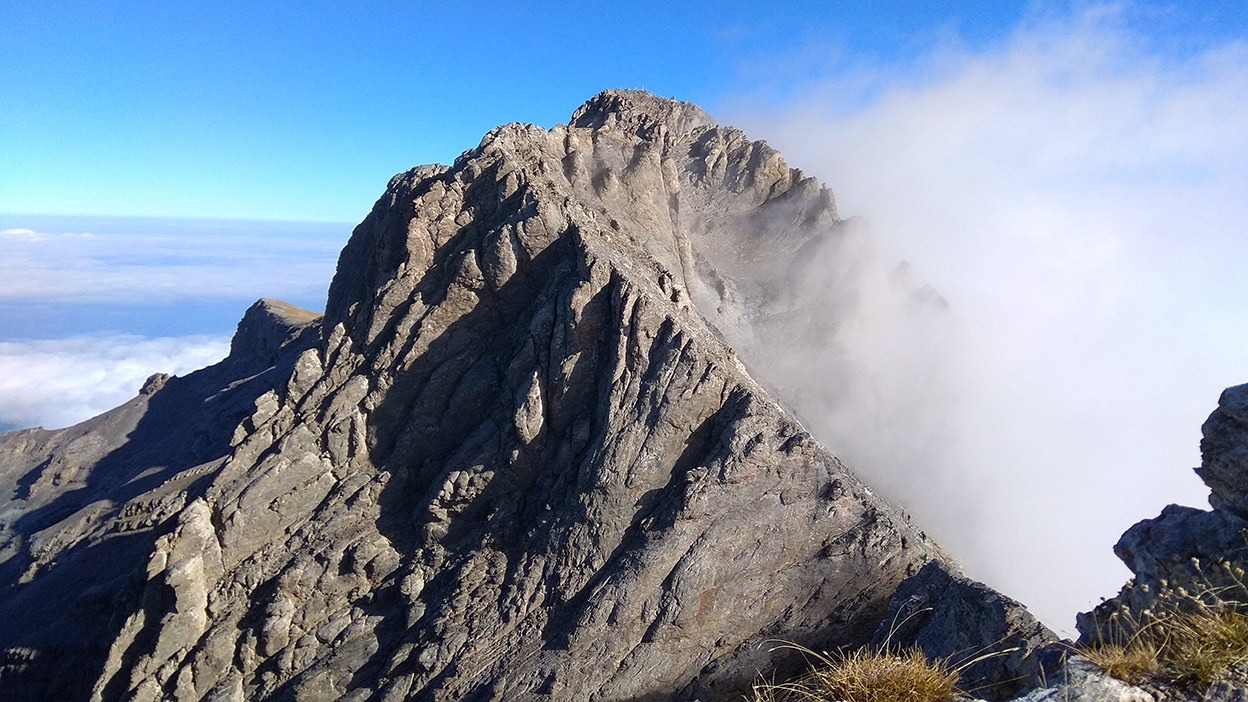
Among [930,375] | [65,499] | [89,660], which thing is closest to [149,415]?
[65,499]

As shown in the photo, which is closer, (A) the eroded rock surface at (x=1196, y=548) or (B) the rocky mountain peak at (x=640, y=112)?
(A) the eroded rock surface at (x=1196, y=548)

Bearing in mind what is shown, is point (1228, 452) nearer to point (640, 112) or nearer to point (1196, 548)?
point (1196, 548)

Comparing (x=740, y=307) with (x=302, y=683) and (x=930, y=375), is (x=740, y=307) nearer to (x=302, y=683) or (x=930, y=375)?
(x=930, y=375)

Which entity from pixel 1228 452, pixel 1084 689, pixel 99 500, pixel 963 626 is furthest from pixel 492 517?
pixel 99 500

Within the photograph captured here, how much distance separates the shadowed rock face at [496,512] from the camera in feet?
55.0

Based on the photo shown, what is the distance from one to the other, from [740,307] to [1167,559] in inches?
1183

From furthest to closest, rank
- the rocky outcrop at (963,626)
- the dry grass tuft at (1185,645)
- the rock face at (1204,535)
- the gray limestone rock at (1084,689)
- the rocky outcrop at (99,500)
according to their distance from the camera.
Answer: the rocky outcrop at (99,500) < the rocky outcrop at (963,626) < the rock face at (1204,535) < the gray limestone rock at (1084,689) < the dry grass tuft at (1185,645)

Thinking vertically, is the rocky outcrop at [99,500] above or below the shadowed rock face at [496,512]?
below

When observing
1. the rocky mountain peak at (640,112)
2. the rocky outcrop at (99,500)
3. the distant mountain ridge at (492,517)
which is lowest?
the rocky outcrop at (99,500)

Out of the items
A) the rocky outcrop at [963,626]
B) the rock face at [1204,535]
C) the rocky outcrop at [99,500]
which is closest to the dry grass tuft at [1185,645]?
the rock face at [1204,535]

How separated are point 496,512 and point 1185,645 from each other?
16.3 metres

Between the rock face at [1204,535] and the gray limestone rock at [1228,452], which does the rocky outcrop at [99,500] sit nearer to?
the rock face at [1204,535]

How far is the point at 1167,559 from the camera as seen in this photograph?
9.05 meters

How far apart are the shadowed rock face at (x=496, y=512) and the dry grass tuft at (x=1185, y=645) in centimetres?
938
